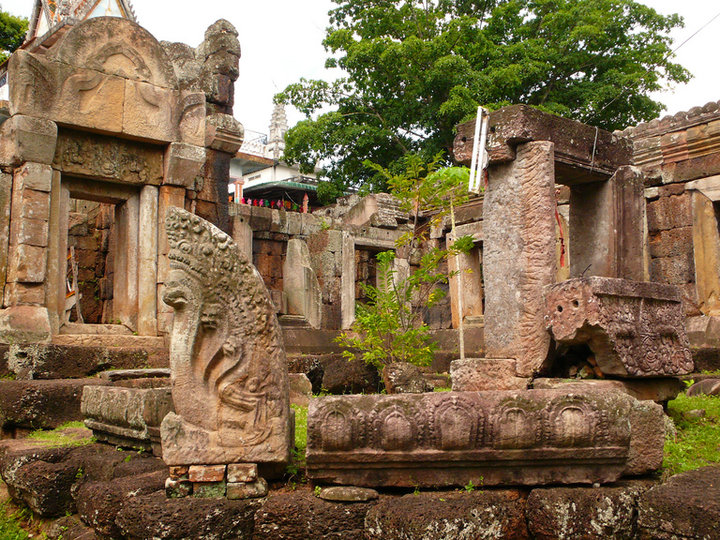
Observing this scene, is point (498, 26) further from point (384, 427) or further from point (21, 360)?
point (384, 427)

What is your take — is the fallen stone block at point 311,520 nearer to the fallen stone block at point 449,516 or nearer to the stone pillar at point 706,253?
the fallen stone block at point 449,516

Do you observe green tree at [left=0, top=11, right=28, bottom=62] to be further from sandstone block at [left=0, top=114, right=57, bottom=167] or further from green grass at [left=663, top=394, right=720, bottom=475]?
green grass at [left=663, top=394, right=720, bottom=475]

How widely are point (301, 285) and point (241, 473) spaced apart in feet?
36.0

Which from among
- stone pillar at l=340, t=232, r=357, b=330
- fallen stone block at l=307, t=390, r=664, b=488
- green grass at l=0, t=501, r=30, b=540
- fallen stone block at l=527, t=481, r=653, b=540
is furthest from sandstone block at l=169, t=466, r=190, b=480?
stone pillar at l=340, t=232, r=357, b=330

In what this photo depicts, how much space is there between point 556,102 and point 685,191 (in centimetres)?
1280

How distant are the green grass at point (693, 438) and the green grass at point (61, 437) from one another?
365 centimetres

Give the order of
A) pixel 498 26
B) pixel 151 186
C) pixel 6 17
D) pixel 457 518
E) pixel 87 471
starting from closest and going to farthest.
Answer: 1. pixel 457 518
2. pixel 87 471
3. pixel 151 186
4. pixel 6 17
5. pixel 498 26

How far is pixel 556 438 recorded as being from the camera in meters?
3.48

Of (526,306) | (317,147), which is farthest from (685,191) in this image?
(317,147)

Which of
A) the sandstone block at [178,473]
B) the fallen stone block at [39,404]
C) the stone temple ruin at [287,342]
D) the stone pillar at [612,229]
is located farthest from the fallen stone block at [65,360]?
the stone pillar at [612,229]

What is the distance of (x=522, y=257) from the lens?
18.5 ft

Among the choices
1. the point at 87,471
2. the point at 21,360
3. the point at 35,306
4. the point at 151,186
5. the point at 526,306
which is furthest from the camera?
the point at 151,186

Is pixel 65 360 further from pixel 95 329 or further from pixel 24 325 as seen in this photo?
pixel 95 329

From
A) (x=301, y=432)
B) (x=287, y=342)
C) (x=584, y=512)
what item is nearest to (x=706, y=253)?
(x=287, y=342)
